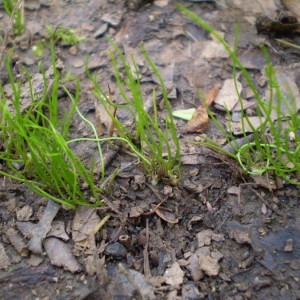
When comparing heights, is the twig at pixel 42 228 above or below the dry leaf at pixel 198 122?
below

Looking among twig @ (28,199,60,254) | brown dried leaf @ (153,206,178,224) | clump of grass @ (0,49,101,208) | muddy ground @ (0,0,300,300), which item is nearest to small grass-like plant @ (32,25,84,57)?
muddy ground @ (0,0,300,300)

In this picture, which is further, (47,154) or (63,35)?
(63,35)

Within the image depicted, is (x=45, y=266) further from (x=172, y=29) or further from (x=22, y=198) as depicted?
(x=172, y=29)

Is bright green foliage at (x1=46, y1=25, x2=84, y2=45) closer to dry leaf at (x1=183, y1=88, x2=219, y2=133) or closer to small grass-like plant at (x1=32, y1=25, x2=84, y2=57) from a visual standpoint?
small grass-like plant at (x1=32, y1=25, x2=84, y2=57)

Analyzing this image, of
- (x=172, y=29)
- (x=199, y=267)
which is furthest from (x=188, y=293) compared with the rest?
(x=172, y=29)

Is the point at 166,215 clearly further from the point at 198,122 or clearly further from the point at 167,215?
the point at 198,122

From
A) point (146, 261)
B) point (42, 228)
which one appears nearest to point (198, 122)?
point (146, 261)

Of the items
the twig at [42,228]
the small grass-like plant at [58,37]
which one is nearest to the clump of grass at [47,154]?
the twig at [42,228]

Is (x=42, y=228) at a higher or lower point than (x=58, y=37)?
lower

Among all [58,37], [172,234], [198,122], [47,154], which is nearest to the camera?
[47,154]

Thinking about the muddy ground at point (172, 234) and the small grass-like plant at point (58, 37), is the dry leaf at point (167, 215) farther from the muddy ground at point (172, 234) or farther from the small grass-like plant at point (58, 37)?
the small grass-like plant at point (58, 37)

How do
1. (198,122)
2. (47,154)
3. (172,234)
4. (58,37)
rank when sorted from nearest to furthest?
1. (47,154)
2. (172,234)
3. (198,122)
4. (58,37)
